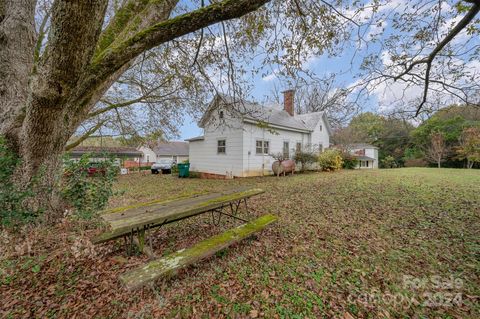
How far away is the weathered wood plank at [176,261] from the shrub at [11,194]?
2412 millimetres

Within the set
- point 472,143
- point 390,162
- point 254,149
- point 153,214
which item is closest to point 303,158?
point 254,149

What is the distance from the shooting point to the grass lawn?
80.6 inches

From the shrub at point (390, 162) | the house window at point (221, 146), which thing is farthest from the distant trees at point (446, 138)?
the house window at point (221, 146)

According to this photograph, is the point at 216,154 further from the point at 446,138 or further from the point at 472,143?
the point at 446,138

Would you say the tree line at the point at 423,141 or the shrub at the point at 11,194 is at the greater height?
the tree line at the point at 423,141

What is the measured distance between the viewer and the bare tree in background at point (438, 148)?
20250 millimetres

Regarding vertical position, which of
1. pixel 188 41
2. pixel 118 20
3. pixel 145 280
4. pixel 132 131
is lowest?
pixel 145 280

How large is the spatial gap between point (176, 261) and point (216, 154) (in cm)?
1080

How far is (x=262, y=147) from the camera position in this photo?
40.8ft

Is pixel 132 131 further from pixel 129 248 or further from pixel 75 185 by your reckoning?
pixel 129 248

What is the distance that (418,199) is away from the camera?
6.11 m

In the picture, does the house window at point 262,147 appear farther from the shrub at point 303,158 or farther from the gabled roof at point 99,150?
the gabled roof at point 99,150

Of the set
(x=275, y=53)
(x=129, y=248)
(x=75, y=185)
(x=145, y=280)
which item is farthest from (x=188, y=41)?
(x=145, y=280)

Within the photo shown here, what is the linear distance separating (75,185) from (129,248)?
1.53 m
